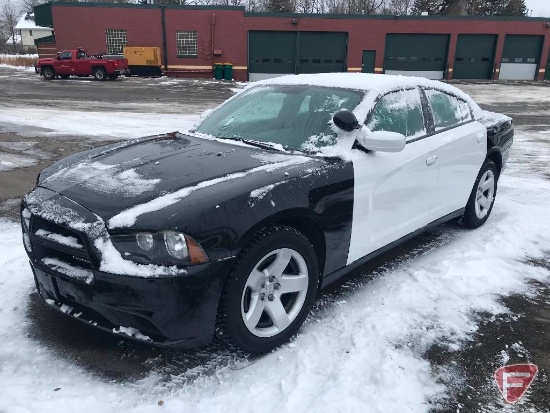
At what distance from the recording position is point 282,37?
96.6 feet

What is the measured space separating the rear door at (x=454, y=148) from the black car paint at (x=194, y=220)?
1.35m

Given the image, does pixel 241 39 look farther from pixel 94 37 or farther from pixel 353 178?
pixel 353 178

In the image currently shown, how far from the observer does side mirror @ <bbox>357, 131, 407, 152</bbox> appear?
3.19 meters

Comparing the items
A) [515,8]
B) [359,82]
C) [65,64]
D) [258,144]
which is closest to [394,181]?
Answer: [359,82]

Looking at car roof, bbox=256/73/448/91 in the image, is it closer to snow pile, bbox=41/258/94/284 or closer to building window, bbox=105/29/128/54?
snow pile, bbox=41/258/94/284

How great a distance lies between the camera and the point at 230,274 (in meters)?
2.52

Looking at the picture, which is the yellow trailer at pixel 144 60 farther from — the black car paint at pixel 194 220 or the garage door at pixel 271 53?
the black car paint at pixel 194 220

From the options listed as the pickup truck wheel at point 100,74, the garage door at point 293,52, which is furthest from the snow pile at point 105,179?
the garage door at point 293,52

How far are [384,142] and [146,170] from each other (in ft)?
5.14

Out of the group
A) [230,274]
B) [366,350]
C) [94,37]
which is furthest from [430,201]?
[94,37]

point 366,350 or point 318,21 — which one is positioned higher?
point 318,21

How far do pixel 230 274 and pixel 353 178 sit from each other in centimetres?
114

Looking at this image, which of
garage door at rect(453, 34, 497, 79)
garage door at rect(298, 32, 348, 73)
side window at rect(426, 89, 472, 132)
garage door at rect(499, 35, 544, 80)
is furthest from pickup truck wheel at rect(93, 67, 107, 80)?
garage door at rect(499, 35, 544, 80)

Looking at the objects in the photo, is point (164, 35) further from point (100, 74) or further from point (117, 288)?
point (117, 288)
